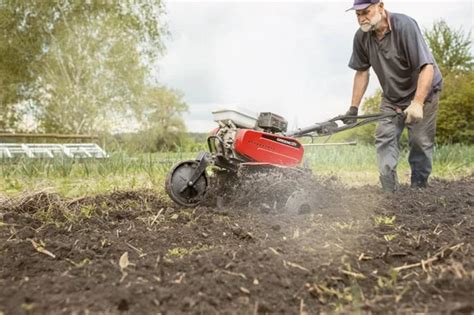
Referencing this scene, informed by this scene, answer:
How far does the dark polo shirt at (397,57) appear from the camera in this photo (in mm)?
4969

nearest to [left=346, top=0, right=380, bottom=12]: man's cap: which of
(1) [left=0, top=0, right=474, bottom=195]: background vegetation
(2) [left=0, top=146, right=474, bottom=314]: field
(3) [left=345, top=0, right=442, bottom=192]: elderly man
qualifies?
(3) [left=345, top=0, right=442, bottom=192]: elderly man

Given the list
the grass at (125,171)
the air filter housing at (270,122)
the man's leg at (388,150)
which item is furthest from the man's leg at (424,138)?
the air filter housing at (270,122)

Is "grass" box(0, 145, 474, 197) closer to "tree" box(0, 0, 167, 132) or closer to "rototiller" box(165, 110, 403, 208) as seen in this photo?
"rototiller" box(165, 110, 403, 208)

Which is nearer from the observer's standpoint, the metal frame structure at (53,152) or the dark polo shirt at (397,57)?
the dark polo shirt at (397,57)

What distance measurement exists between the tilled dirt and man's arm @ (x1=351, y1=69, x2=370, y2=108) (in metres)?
1.58

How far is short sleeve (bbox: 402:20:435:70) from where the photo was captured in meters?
4.89

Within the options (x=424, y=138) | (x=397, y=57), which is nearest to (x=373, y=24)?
(x=397, y=57)

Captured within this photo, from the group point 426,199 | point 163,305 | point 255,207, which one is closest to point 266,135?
point 255,207

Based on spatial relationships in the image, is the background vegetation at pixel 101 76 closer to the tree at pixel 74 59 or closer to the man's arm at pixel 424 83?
the tree at pixel 74 59

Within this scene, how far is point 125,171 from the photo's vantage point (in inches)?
265

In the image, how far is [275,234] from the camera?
10.3ft

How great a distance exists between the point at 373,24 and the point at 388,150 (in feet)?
3.90

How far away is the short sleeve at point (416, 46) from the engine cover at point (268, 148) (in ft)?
4.89

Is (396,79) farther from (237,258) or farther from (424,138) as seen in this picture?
(237,258)
